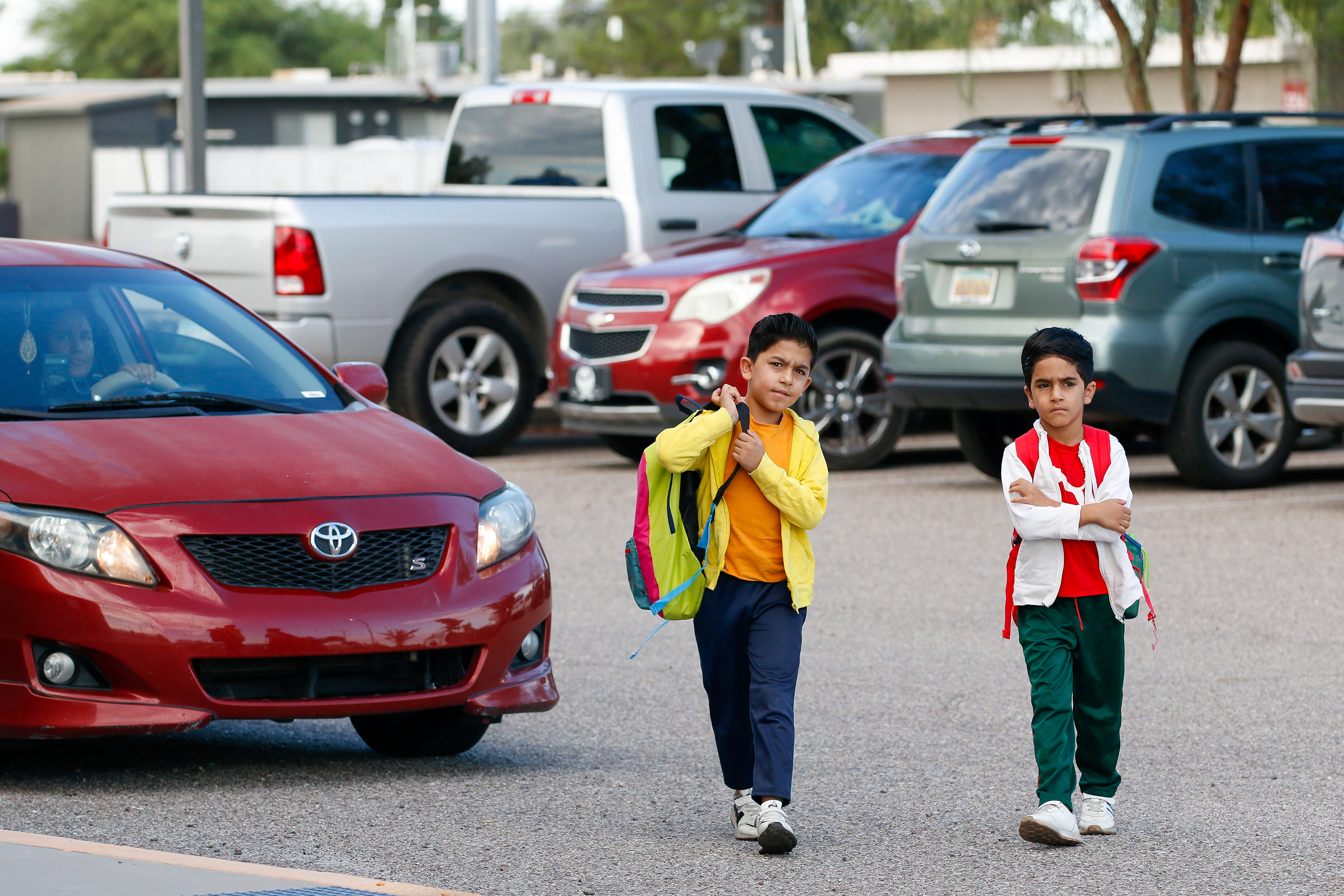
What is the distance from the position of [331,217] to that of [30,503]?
7.70m

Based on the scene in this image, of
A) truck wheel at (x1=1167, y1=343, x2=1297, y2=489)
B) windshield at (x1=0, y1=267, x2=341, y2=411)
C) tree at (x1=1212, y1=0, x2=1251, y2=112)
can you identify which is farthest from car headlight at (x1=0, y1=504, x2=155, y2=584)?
tree at (x1=1212, y1=0, x2=1251, y2=112)

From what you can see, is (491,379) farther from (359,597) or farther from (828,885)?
(828,885)

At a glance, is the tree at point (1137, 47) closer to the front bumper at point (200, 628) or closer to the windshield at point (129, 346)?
the windshield at point (129, 346)

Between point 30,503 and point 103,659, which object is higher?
point 30,503

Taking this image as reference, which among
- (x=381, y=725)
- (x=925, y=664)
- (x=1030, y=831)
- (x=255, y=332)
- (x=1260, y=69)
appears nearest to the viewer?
(x=1030, y=831)

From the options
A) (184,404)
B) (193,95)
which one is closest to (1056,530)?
(184,404)

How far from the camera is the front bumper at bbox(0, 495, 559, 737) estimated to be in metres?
5.21

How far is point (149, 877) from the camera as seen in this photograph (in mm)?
4453

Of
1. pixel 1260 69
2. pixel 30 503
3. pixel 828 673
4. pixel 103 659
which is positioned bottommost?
pixel 828 673

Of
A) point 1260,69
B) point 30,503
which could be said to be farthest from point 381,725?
point 1260,69

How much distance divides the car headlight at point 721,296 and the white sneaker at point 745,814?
23.8 ft

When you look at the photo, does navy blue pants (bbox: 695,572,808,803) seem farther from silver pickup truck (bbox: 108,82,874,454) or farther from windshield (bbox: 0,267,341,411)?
silver pickup truck (bbox: 108,82,874,454)

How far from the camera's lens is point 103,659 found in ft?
17.3

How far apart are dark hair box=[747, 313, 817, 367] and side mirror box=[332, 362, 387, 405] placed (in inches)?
81.3
